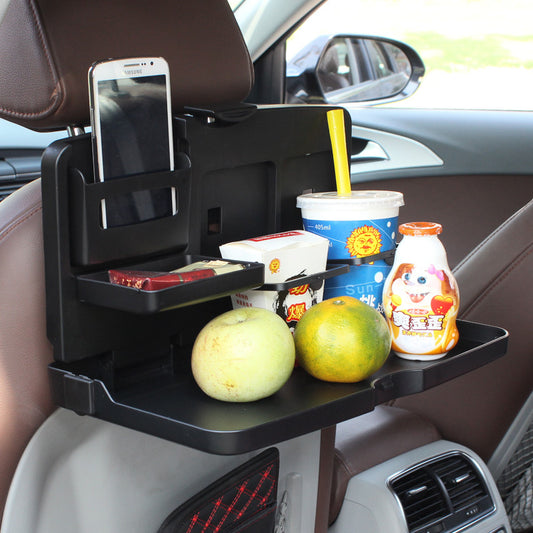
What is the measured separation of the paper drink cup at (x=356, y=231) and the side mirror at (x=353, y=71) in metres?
1.34

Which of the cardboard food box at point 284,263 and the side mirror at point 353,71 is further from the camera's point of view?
the side mirror at point 353,71

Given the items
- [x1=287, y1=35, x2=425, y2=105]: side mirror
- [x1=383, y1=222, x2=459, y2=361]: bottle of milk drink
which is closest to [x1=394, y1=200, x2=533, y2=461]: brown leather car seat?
[x1=383, y1=222, x2=459, y2=361]: bottle of milk drink

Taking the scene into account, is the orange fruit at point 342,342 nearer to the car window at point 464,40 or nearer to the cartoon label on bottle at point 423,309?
the cartoon label on bottle at point 423,309

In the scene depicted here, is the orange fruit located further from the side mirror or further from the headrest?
the side mirror

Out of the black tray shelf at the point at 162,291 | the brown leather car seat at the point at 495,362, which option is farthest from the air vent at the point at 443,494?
the black tray shelf at the point at 162,291

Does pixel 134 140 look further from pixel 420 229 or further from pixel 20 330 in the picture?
pixel 420 229

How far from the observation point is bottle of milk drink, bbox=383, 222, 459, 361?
111 cm

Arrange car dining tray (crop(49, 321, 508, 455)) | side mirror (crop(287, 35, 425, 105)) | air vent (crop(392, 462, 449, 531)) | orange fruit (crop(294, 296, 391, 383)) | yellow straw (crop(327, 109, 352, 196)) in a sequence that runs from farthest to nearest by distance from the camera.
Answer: side mirror (crop(287, 35, 425, 105))
air vent (crop(392, 462, 449, 531))
yellow straw (crop(327, 109, 352, 196))
orange fruit (crop(294, 296, 391, 383))
car dining tray (crop(49, 321, 508, 455))

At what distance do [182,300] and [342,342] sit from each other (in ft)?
0.66

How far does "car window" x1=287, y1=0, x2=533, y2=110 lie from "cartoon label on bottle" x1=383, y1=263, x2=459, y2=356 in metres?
3.46

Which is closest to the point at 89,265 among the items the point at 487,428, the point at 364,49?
the point at 487,428

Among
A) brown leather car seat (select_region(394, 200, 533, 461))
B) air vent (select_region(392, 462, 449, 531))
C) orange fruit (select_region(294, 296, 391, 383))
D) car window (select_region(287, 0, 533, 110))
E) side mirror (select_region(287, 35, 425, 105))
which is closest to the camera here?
orange fruit (select_region(294, 296, 391, 383))

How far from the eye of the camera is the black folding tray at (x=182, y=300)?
951 mm

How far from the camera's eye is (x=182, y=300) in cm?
95
